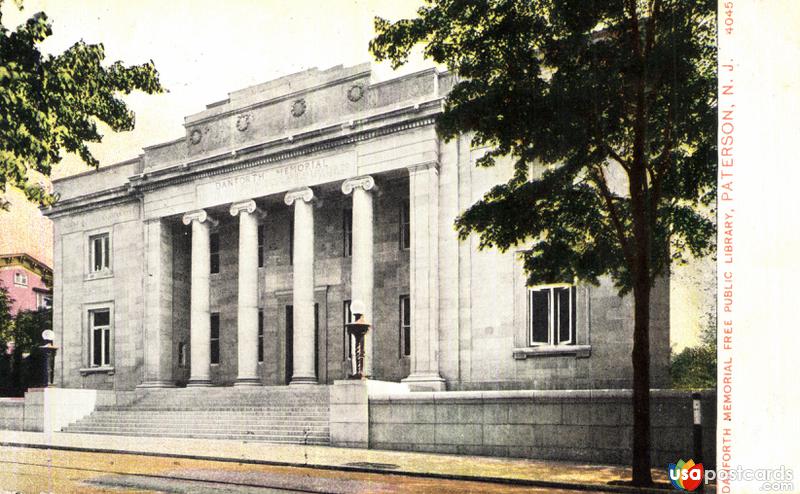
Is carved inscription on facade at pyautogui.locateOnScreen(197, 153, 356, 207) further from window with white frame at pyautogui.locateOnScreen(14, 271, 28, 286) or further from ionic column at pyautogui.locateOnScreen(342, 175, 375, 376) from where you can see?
window with white frame at pyautogui.locateOnScreen(14, 271, 28, 286)

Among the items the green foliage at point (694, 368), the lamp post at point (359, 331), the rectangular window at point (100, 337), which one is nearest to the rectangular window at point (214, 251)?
the rectangular window at point (100, 337)

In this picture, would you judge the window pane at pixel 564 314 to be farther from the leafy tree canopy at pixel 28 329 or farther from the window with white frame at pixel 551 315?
the leafy tree canopy at pixel 28 329

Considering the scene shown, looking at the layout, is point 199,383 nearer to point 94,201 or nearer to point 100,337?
point 100,337

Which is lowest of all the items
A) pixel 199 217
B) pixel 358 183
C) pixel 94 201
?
pixel 199 217

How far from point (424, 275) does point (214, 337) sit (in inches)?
476

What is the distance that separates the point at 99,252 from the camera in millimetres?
36312

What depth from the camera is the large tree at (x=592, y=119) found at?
14.2 metres

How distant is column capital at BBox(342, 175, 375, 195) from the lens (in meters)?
27.4

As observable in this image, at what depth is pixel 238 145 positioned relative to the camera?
3077 centimetres

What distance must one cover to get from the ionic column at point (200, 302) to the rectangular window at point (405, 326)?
27.1ft

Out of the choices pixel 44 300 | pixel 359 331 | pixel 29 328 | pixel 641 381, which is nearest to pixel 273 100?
pixel 359 331
